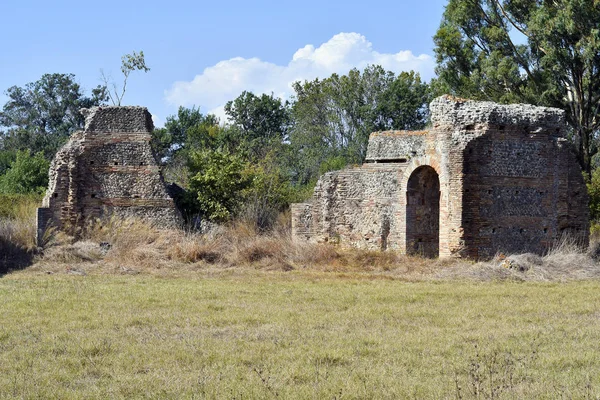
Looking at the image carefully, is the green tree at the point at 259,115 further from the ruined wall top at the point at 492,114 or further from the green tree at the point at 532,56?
the ruined wall top at the point at 492,114

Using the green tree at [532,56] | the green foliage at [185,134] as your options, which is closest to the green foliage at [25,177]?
the green foliage at [185,134]

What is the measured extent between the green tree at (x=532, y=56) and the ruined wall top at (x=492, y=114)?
879cm

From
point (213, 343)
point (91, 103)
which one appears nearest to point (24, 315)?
point (213, 343)

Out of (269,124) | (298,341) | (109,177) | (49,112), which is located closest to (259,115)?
(269,124)

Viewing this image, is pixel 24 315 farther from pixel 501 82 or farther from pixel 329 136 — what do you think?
pixel 329 136

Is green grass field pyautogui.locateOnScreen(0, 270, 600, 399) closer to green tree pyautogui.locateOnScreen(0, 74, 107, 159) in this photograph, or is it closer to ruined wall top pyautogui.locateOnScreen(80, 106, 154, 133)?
ruined wall top pyautogui.locateOnScreen(80, 106, 154, 133)

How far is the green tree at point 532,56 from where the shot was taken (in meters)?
26.2

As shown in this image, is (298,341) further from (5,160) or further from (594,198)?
(5,160)

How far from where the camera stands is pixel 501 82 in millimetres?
29516

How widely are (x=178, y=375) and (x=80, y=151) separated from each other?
14.5 meters

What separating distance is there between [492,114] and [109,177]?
1015cm

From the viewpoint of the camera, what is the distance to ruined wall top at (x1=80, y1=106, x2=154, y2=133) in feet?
68.7

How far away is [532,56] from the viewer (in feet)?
95.6

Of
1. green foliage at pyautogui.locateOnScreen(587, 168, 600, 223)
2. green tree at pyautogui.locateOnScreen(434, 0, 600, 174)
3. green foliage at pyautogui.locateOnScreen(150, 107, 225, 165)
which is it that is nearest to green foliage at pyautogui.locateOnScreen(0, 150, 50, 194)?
green foliage at pyautogui.locateOnScreen(150, 107, 225, 165)
